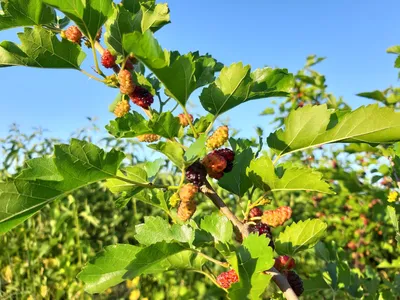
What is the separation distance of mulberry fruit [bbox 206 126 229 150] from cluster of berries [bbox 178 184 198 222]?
11 cm

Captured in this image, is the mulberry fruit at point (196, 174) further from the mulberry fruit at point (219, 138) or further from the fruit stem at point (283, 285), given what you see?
the fruit stem at point (283, 285)

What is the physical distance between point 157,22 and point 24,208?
0.48 m

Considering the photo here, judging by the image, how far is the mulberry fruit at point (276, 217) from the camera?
0.86 meters

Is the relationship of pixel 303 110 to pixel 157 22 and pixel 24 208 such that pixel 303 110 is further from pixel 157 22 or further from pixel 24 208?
pixel 24 208

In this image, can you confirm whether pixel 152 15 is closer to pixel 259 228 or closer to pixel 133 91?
pixel 133 91

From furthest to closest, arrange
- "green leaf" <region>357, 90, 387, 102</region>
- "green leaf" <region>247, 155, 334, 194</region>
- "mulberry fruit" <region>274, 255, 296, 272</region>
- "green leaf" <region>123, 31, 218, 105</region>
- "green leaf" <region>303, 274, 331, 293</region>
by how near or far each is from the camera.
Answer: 1. "green leaf" <region>357, 90, 387, 102</region>
2. "green leaf" <region>303, 274, 331, 293</region>
3. "mulberry fruit" <region>274, 255, 296, 272</region>
4. "green leaf" <region>247, 155, 334, 194</region>
5. "green leaf" <region>123, 31, 218, 105</region>

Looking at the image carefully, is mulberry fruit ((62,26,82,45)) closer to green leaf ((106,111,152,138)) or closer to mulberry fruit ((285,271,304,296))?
green leaf ((106,111,152,138))

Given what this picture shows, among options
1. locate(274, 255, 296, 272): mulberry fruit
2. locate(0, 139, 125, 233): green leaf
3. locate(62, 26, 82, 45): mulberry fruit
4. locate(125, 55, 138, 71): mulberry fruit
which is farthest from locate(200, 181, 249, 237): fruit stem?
locate(62, 26, 82, 45): mulberry fruit

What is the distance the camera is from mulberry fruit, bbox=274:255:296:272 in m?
0.93

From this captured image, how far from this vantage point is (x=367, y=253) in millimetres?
3543

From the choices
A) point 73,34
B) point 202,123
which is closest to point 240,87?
point 202,123

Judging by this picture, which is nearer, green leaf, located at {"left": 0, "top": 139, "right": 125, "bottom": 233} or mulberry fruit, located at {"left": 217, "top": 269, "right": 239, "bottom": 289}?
green leaf, located at {"left": 0, "top": 139, "right": 125, "bottom": 233}

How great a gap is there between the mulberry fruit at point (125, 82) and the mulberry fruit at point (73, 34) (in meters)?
0.17

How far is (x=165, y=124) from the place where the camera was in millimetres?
794
